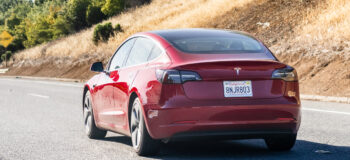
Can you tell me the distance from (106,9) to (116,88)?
53.2 meters

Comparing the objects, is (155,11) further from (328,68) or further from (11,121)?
(11,121)

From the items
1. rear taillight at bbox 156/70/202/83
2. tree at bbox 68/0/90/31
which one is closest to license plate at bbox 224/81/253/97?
rear taillight at bbox 156/70/202/83

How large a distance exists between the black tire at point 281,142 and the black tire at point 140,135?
1456 millimetres

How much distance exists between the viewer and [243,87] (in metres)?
6.95

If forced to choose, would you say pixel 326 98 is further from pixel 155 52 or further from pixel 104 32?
pixel 104 32

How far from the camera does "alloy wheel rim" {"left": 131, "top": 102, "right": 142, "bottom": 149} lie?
7.47 m

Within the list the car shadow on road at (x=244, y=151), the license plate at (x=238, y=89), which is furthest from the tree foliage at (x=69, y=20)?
the license plate at (x=238, y=89)

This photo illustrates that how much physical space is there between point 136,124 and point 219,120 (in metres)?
1.16

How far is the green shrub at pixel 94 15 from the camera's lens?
62706 millimetres

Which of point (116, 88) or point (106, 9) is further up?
point (116, 88)

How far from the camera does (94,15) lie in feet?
207

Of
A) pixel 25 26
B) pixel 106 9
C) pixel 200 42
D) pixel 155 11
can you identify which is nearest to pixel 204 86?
pixel 200 42

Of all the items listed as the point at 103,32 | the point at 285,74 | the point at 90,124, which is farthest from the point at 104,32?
the point at 285,74

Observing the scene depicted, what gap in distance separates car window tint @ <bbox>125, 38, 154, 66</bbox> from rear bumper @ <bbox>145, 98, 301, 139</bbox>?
114cm
